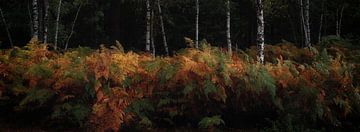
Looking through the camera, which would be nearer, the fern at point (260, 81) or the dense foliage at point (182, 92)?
the dense foliage at point (182, 92)

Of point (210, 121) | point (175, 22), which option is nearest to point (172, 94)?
point (210, 121)

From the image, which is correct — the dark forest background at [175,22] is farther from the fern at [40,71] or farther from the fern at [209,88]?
the fern at [209,88]

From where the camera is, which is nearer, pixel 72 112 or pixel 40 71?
pixel 72 112

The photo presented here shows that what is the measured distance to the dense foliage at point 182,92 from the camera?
11.8m

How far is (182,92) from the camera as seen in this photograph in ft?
39.7

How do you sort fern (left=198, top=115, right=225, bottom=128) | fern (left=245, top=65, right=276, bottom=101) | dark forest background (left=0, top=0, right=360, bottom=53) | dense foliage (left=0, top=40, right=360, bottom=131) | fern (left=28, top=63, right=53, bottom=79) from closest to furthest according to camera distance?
1. fern (left=198, top=115, right=225, bottom=128)
2. dense foliage (left=0, top=40, right=360, bottom=131)
3. fern (left=245, top=65, right=276, bottom=101)
4. fern (left=28, top=63, right=53, bottom=79)
5. dark forest background (left=0, top=0, right=360, bottom=53)

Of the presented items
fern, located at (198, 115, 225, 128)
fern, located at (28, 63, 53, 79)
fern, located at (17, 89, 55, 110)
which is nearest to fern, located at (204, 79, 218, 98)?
fern, located at (198, 115, 225, 128)

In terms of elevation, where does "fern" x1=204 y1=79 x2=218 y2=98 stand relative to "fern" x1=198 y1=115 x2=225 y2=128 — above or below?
above

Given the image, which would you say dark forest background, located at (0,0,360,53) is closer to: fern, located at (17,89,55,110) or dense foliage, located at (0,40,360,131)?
dense foliage, located at (0,40,360,131)

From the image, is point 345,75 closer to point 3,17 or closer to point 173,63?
point 173,63

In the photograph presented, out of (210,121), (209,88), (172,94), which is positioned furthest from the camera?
(172,94)

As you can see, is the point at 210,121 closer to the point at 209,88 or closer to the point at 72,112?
the point at 209,88

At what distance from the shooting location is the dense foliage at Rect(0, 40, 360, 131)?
11758 millimetres

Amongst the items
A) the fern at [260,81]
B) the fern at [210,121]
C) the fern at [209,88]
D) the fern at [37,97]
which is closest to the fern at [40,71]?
the fern at [37,97]
